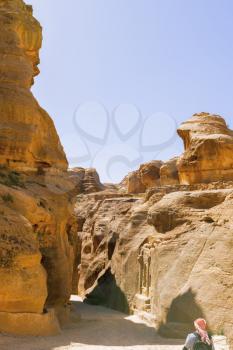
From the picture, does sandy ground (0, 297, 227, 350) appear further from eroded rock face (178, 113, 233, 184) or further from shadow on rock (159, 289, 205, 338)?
eroded rock face (178, 113, 233, 184)

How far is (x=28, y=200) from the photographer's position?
1670 centimetres

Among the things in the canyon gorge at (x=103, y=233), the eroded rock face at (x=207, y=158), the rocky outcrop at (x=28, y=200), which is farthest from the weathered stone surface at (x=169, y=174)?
the rocky outcrop at (x=28, y=200)

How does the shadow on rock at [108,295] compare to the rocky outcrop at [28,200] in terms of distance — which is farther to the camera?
the shadow on rock at [108,295]

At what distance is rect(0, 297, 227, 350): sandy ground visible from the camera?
40.7 ft

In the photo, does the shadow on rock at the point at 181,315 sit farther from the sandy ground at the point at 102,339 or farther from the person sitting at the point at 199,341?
the person sitting at the point at 199,341

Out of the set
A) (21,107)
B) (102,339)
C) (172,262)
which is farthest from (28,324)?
(21,107)

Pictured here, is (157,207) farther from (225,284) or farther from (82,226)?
(82,226)

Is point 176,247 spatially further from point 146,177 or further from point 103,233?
point 146,177

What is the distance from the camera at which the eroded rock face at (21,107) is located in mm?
19406

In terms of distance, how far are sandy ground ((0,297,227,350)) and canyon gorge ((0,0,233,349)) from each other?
494 millimetres

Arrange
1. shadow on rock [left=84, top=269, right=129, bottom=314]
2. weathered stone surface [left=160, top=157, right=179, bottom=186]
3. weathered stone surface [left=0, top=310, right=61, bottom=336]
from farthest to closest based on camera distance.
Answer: weathered stone surface [left=160, top=157, right=179, bottom=186] → shadow on rock [left=84, top=269, right=129, bottom=314] → weathered stone surface [left=0, top=310, right=61, bottom=336]

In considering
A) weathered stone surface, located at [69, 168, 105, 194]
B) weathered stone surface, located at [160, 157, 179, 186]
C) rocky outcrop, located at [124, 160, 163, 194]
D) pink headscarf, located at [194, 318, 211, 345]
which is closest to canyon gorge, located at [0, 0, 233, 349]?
pink headscarf, located at [194, 318, 211, 345]

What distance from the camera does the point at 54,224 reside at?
18734 mm

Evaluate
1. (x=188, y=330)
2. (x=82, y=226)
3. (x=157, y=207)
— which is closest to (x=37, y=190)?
(x=157, y=207)
